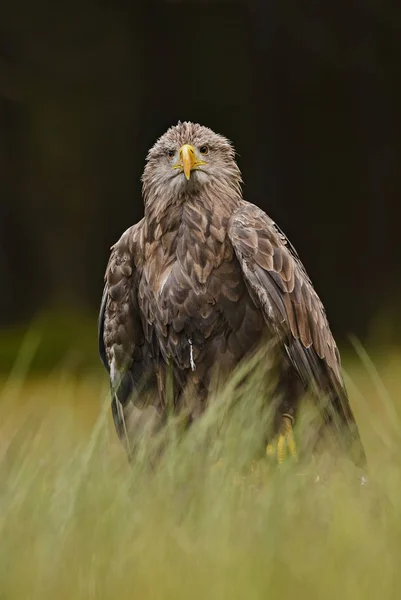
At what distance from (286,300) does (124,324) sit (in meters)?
0.63

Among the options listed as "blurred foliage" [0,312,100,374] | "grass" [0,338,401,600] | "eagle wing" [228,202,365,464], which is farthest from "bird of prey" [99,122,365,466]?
"blurred foliage" [0,312,100,374]

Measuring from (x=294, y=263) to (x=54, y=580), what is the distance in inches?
91.0

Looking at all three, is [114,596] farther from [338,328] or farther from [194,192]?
[338,328]

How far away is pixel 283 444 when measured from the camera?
390cm

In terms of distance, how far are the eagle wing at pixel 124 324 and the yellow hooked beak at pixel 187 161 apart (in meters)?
0.29

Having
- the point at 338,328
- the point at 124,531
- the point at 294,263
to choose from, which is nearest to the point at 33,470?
the point at 124,531

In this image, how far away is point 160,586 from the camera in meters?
2.32

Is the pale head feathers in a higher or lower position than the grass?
higher

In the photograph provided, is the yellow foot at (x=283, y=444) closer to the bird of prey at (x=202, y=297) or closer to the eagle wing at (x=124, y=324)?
the bird of prey at (x=202, y=297)

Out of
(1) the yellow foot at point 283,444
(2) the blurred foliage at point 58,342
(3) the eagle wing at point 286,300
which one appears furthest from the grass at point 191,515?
(2) the blurred foliage at point 58,342

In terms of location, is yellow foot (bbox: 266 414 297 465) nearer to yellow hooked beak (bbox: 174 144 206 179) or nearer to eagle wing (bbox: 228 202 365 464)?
eagle wing (bbox: 228 202 365 464)

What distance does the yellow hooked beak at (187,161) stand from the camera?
14.9ft

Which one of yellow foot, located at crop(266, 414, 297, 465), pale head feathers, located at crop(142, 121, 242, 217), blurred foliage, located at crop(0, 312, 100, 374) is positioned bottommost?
blurred foliage, located at crop(0, 312, 100, 374)

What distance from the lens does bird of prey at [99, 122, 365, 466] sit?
14.4ft
